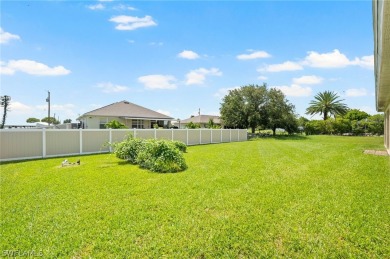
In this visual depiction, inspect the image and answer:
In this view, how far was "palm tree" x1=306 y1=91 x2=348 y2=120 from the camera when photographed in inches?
1752

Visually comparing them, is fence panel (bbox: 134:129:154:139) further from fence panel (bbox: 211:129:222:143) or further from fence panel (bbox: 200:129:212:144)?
fence panel (bbox: 211:129:222:143)

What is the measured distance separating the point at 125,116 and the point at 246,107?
15419mm

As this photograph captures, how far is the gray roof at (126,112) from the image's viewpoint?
25.6m

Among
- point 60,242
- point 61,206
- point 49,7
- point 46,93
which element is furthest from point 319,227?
point 46,93

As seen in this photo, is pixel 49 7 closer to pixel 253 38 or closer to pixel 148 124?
pixel 253 38

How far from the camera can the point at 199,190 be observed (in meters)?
5.50

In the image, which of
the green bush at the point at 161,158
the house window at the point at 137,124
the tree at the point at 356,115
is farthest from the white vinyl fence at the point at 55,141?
the tree at the point at 356,115

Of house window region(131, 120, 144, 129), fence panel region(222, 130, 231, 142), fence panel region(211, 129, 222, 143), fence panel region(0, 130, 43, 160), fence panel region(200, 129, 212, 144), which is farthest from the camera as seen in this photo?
house window region(131, 120, 144, 129)

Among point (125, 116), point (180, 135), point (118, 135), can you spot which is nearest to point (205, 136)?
point (180, 135)

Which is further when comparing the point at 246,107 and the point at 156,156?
the point at 246,107

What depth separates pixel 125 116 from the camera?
2600 cm

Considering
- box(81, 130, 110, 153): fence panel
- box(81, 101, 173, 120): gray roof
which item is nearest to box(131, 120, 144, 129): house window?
box(81, 101, 173, 120): gray roof

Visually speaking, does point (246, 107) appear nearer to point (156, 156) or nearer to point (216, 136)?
point (216, 136)

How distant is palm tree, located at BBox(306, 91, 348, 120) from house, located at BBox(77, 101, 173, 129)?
102ft
